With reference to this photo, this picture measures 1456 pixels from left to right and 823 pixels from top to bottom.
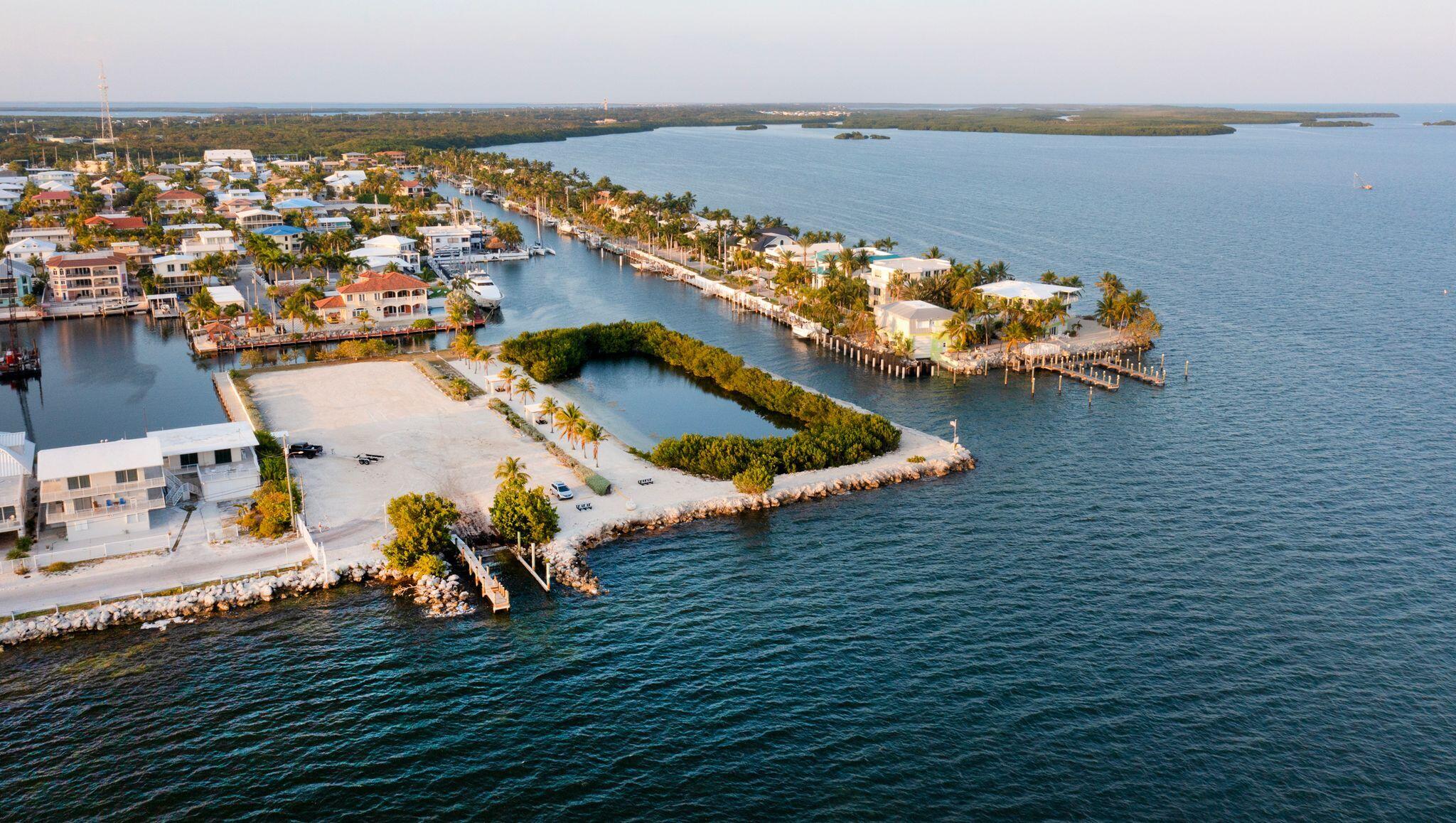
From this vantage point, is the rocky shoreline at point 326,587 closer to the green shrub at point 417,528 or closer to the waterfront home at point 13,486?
the green shrub at point 417,528

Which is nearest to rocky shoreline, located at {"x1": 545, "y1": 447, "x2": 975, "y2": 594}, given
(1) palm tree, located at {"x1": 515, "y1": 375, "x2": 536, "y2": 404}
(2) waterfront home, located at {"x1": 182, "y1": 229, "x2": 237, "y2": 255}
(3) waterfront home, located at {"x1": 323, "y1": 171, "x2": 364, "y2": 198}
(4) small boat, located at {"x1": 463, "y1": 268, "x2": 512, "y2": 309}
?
(1) palm tree, located at {"x1": 515, "y1": 375, "x2": 536, "y2": 404}

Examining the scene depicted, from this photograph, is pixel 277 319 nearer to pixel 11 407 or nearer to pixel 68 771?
pixel 11 407

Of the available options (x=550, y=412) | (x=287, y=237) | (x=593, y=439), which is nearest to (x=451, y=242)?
(x=287, y=237)

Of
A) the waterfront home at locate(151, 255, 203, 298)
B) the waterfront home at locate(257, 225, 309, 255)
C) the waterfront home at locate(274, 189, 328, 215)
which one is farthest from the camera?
the waterfront home at locate(274, 189, 328, 215)

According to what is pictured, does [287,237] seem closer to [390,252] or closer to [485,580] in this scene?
[390,252]

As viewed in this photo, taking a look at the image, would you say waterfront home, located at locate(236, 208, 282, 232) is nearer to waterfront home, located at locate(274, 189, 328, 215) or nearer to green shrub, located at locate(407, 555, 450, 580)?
waterfront home, located at locate(274, 189, 328, 215)

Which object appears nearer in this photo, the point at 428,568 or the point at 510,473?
the point at 428,568

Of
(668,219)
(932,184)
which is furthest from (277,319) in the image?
(932,184)
